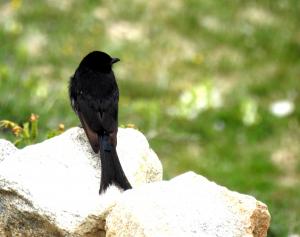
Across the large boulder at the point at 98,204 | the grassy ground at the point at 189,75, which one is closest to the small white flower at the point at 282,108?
the grassy ground at the point at 189,75

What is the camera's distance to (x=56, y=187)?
6500 mm

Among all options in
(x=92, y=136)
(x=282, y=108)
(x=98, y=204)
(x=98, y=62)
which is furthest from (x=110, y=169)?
(x=282, y=108)

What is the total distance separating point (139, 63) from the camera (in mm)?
16562

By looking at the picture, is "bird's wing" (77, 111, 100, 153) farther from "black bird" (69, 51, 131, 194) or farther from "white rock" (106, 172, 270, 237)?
"white rock" (106, 172, 270, 237)

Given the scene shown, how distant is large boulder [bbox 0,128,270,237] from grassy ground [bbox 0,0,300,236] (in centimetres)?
469

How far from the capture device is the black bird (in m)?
6.76

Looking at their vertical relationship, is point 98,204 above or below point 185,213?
below

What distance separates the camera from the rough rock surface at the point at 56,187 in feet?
20.5

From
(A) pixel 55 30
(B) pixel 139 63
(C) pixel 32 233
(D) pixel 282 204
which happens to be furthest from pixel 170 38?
(C) pixel 32 233

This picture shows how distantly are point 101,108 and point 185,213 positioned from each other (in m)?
2.03

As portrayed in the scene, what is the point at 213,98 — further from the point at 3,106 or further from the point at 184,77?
the point at 3,106

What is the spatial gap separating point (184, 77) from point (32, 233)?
1016 cm

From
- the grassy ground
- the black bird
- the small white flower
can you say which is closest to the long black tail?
the black bird

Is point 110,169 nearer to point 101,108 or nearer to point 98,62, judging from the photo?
point 101,108
